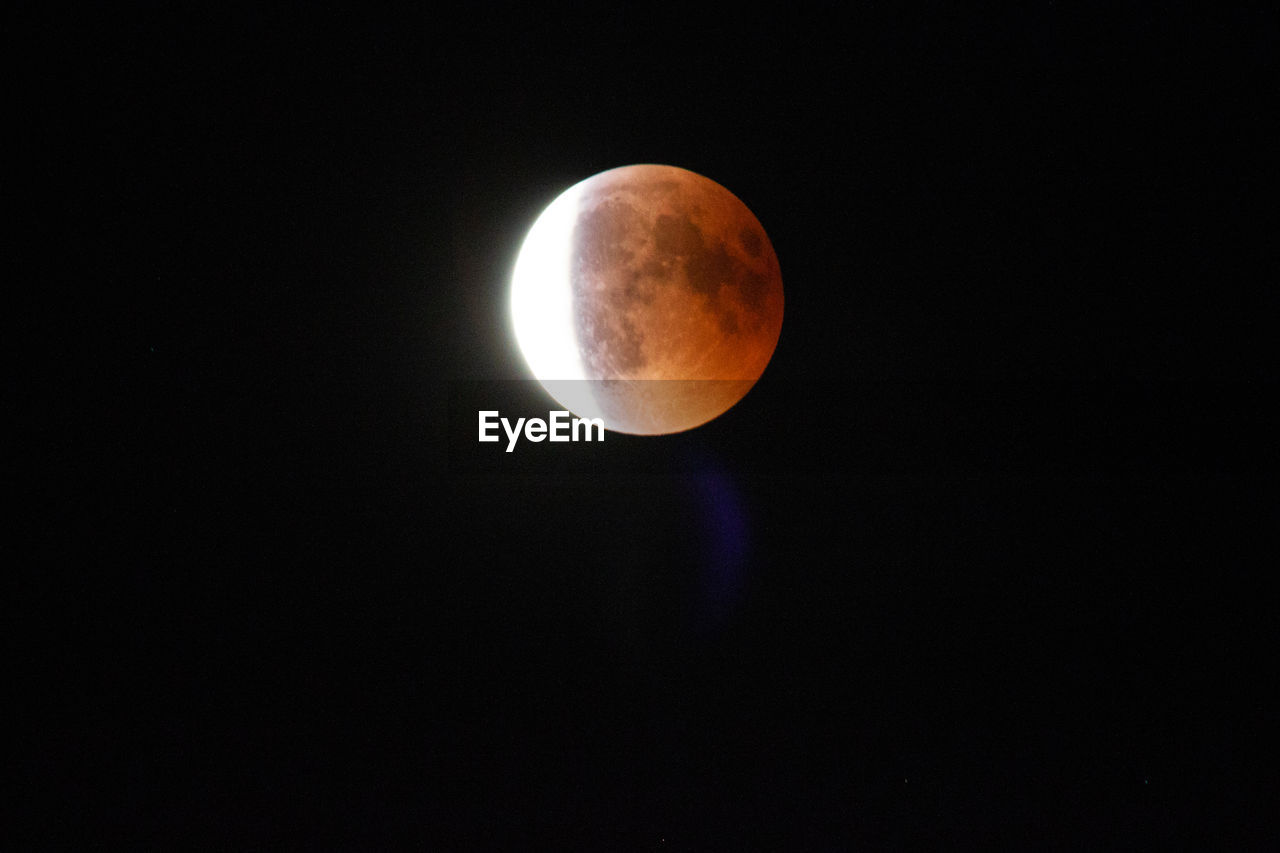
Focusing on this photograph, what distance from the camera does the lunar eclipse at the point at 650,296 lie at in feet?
7.63

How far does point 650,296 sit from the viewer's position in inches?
91.0

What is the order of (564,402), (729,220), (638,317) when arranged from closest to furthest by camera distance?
(638,317) < (729,220) < (564,402)

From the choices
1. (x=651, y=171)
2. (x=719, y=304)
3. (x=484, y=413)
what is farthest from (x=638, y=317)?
(x=484, y=413)

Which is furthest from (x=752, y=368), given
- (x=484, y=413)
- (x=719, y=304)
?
(x=484, y=413)

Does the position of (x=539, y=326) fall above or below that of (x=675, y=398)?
above

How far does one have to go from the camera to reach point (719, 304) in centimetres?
237

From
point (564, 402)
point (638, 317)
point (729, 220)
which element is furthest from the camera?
point (564, 402)

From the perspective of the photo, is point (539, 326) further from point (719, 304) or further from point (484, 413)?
point (719, 304)

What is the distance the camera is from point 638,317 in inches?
91.7

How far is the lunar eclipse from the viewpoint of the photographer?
2.32m

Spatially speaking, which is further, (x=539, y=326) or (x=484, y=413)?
(x=484, y=413)

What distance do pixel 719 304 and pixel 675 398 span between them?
393mm

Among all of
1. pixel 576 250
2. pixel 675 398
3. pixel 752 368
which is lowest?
pixel 675 398

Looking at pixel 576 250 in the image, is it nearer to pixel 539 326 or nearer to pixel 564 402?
pixel 539 326
